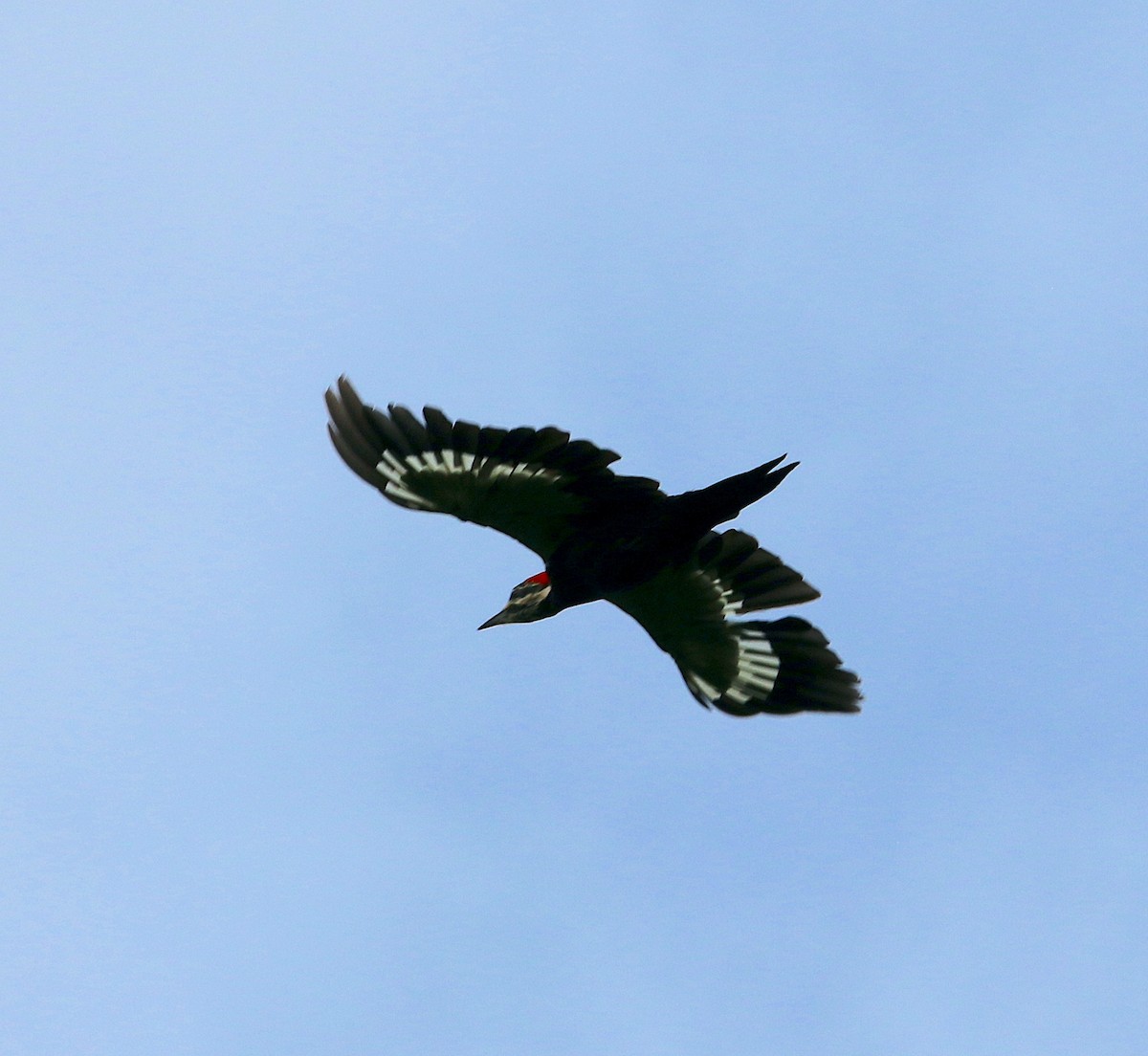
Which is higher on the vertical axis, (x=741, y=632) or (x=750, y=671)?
(x=741, y=632)

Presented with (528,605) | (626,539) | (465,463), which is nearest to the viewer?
(465,463)

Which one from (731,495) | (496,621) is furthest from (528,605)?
(731,495)

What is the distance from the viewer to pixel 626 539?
1034 cm

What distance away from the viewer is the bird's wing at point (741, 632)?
11117 mm

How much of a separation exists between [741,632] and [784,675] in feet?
1.62

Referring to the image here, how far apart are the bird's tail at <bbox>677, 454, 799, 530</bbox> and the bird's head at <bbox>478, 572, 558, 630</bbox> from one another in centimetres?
130

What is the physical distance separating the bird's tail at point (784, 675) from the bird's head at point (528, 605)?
5.41ft

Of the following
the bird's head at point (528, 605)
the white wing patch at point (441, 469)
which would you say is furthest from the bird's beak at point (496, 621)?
the white wing patch at point (441, 469)

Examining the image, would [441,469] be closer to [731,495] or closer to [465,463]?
[465,463]

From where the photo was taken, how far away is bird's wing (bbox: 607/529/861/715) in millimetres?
11117

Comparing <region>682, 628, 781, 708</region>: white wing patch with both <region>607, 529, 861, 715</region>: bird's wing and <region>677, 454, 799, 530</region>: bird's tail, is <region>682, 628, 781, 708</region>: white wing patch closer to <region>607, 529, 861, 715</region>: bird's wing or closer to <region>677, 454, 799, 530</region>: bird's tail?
<region>607, 529, 861, 715</region>: bird's wing

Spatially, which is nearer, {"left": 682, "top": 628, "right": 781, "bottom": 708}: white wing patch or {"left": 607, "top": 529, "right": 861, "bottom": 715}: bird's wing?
{"left": 607, "top": 529, "right": 861, "bottom": 715}: bird's wing

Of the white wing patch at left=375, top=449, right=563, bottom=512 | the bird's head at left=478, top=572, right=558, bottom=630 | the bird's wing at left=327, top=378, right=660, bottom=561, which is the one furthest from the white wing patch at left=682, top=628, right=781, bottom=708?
the white wing patch at left=375, top=449, right=563, bottom=512

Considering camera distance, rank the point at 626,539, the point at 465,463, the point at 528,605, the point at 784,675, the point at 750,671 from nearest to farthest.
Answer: the point at 465,463 < the point at 626,539 < the point at 528,605 < the point at 784,675 < the point at 750,671
